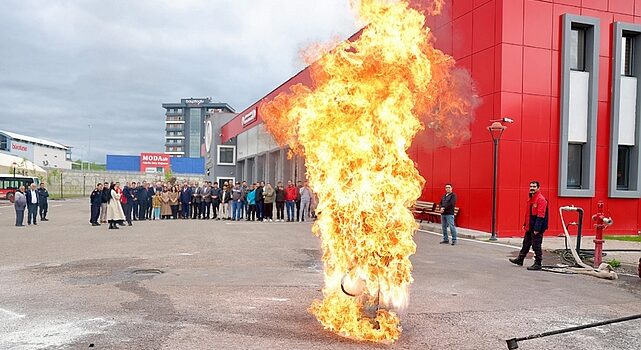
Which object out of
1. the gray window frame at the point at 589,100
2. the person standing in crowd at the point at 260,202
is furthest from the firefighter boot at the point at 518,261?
the person standing in crowd at the point at 260,202

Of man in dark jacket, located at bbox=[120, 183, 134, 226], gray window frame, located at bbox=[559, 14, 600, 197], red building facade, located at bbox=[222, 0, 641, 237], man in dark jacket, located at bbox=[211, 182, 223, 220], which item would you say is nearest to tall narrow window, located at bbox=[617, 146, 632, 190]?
red building facade, located at bbox=[222, 0, 641, 237]

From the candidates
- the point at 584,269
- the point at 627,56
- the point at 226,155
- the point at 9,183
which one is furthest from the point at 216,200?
the point at 9,183

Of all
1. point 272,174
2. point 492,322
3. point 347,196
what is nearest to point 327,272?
point 347,196

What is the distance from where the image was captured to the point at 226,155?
57.4m

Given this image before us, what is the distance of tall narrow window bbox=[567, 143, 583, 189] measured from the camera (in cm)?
1864

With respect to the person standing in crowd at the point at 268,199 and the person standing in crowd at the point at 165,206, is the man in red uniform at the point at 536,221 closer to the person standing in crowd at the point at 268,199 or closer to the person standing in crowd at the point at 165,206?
the person standing in crowd at the point at 268,199

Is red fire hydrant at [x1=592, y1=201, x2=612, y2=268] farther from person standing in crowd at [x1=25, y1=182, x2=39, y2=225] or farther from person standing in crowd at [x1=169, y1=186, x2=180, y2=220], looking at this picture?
person standing in crowd at [x1=25, y1=182, x2=39, y2=225]

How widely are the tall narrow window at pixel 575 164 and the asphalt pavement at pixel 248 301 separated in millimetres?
8189

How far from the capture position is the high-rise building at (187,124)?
160250mm

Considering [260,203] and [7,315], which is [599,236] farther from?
[260,203]

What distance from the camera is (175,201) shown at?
23.0m

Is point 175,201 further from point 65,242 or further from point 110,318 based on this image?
point 110,318

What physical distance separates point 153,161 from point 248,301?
84.8 m

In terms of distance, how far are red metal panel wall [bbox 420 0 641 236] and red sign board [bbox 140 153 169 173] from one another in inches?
2906
